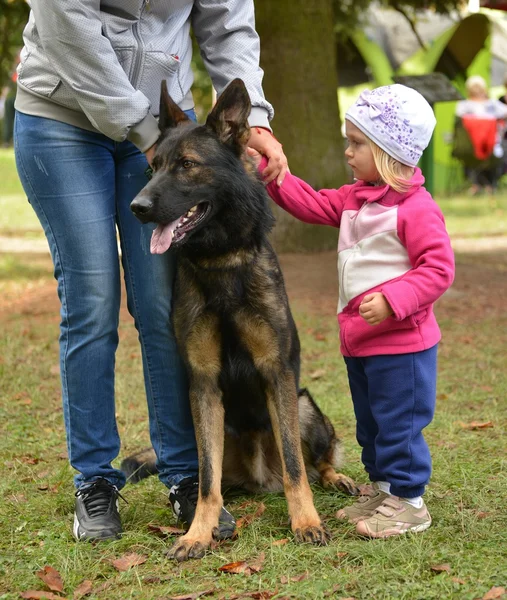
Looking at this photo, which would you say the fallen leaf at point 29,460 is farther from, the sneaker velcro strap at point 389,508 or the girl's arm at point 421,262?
the girl's arm at point 421,262

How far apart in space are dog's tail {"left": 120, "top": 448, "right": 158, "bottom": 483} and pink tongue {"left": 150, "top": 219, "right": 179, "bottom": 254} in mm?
1484

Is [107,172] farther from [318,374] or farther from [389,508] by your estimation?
[318,374]

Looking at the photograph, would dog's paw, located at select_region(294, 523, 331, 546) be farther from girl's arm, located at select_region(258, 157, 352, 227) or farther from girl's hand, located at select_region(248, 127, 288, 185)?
girl's hand, located at select_region(248, 127, 288, 185)

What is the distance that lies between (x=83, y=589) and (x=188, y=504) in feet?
2.22

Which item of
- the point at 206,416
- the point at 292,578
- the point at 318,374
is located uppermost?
Answer: the point at 206,416

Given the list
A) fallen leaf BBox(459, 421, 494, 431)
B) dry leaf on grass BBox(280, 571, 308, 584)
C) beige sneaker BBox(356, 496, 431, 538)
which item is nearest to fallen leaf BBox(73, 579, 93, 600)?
dry leaf on grass BBox(280, 571, 308, 584)

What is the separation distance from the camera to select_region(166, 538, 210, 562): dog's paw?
3314 mm

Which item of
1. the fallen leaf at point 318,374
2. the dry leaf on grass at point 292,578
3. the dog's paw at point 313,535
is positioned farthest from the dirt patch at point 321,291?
the dry leaf on grass at point 292,578

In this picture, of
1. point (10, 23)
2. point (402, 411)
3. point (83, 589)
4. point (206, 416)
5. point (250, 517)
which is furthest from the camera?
point (10, 23)

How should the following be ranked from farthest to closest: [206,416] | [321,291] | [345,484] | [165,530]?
[321,291] → [345,484] → [165,530] → [206,416]

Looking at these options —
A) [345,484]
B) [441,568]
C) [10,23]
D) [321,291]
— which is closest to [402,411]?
[441,568]

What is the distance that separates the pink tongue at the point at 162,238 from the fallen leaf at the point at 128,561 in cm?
120

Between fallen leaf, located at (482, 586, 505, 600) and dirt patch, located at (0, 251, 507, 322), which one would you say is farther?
dirt patch, located at (0, 251, 507, 322)

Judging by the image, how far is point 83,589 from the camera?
10.2 feet
